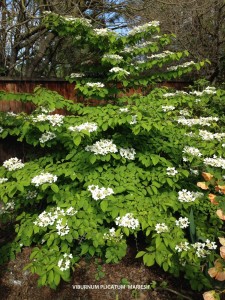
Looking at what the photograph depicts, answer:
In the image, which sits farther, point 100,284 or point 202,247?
point 100,284

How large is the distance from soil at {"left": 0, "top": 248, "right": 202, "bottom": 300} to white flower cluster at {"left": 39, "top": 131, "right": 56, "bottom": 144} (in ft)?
3.78

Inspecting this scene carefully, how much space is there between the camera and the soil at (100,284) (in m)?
2.12

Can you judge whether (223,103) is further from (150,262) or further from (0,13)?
(0,13)

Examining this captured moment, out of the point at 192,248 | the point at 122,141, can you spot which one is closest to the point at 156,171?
the point at 122,141

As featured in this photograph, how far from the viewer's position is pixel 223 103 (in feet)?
13.3

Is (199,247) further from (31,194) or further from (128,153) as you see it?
(31,194)

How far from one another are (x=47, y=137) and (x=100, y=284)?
137 cm

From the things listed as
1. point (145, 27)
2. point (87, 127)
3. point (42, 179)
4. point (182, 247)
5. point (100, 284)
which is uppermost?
point (145, 27)

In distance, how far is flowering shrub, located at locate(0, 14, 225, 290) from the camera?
6.31ft

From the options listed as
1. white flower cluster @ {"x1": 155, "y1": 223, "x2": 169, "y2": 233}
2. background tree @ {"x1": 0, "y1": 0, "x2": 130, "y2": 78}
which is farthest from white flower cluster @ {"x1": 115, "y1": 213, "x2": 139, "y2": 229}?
background tree @ {"x1": 0, "y1": 0, "x2": 130, "y2": 78}

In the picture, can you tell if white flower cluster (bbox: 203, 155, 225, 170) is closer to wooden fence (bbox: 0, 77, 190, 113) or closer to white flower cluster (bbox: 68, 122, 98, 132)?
white flower cluster (bbox: 68, 122, 98, 132)

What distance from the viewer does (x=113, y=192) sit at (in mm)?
2033

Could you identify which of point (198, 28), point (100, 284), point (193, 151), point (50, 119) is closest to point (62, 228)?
point (100, 284)

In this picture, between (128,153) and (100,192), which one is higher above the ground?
(128,153)
